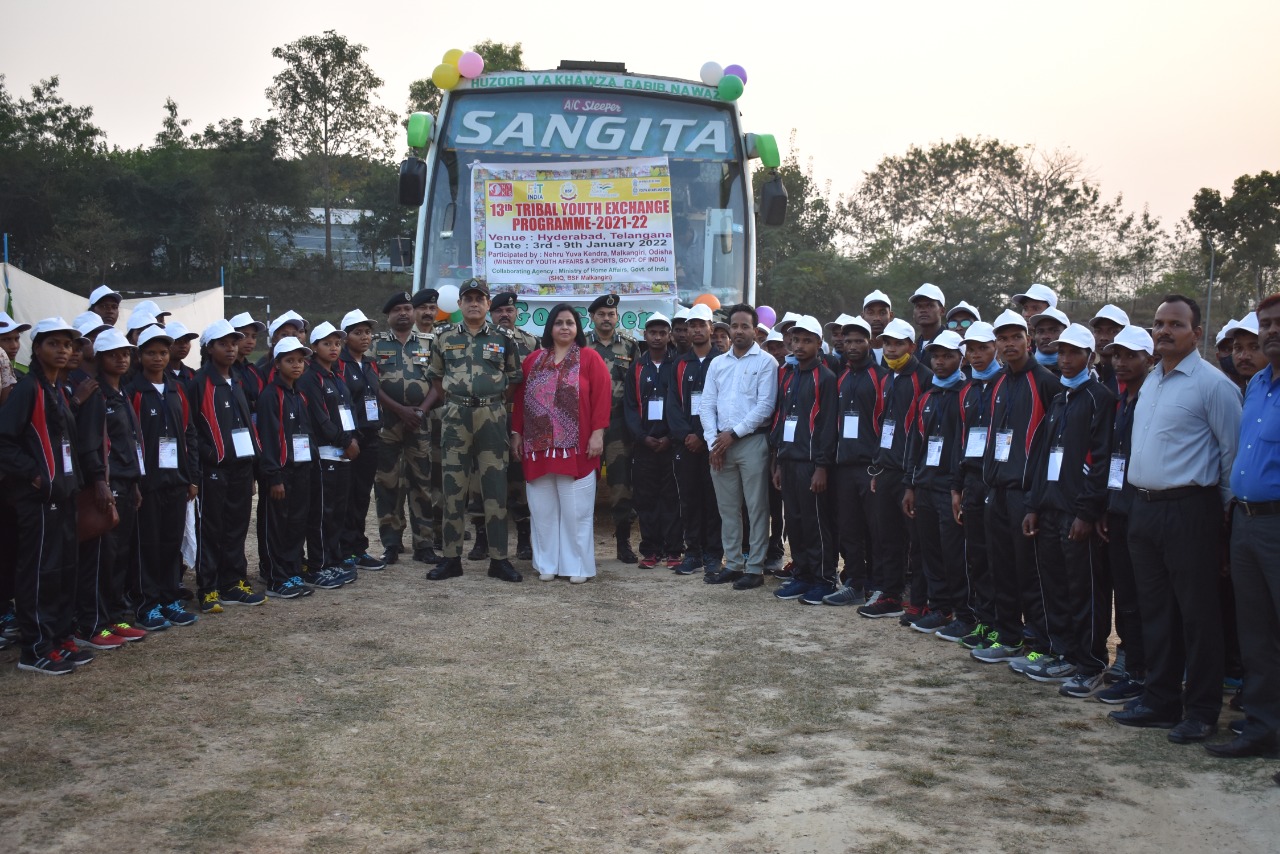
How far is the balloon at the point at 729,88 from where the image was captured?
9734 millimetres

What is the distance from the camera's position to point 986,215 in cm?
3525

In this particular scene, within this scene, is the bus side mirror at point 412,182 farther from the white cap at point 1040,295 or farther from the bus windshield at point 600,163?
the white cap at point 1040,295

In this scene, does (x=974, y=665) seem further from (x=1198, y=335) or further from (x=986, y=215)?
(x=986, y=215)

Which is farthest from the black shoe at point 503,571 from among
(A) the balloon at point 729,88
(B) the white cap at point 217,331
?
(A) the balloon at point 729,88

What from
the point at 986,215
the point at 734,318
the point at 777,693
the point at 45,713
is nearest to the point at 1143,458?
the point at 777,693

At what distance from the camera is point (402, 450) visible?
877 centimetres

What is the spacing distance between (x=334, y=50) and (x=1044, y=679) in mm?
34636

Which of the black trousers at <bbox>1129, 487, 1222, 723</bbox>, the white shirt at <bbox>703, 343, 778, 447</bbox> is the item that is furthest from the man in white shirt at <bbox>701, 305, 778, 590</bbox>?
the black trousers at <bbox>1129, 487, 1222, 723</bbox>

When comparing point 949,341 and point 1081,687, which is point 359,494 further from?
point 1081,687

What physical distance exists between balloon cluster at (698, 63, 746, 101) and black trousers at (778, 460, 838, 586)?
375cm

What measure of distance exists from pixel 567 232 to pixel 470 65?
164 centimetres

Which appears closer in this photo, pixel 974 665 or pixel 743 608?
pixel 974 665

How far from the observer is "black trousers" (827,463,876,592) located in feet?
24.0

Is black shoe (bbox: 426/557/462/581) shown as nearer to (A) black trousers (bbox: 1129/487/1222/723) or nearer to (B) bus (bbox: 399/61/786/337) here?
(B) bus (bbox: 399/61/786/337)
